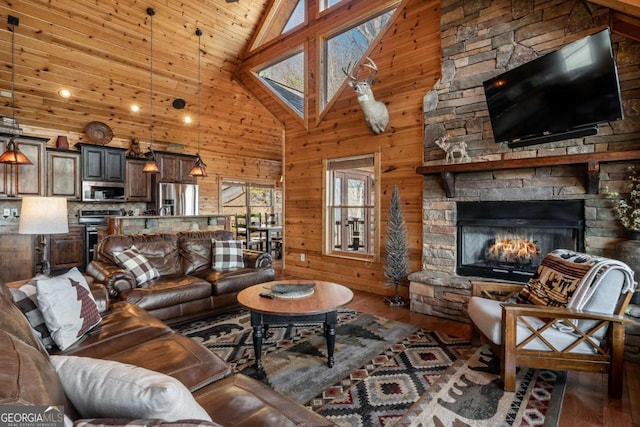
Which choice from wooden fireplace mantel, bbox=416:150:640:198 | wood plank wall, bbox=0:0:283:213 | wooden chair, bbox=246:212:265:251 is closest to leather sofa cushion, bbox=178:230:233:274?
wooden fireplace mantel, bbox=416:150:640:198

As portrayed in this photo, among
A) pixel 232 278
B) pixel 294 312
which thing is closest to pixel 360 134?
pixel 232 278

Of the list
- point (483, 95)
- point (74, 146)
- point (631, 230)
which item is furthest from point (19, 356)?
point (74, 146)

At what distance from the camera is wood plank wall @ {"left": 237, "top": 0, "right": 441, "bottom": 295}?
430 cm

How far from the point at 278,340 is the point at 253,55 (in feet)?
18.0

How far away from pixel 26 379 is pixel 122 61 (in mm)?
6454

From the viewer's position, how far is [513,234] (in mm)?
3648

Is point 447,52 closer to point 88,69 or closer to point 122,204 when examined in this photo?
point 88,69

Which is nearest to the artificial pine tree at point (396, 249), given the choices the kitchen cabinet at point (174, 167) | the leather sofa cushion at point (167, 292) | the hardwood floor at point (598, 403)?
the hardwood floor at point (598, 403)

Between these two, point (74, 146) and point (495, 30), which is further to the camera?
point (74, 146)

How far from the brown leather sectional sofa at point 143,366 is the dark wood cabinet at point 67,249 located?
4.53 m

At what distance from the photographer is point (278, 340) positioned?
3.02 m

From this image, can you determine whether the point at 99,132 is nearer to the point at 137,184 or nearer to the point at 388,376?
the point at 137,184

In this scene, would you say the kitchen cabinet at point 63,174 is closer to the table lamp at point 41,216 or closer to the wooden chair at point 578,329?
the table lamp at point 41,216

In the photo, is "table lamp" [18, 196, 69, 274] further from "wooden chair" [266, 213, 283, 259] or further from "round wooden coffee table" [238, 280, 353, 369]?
"wooden chair" [266, 213, 283, 259]
